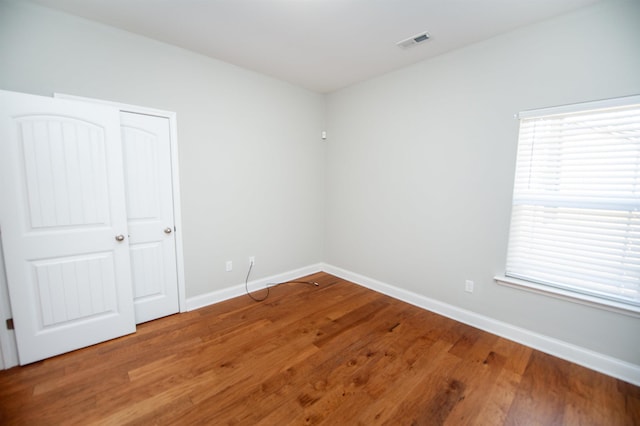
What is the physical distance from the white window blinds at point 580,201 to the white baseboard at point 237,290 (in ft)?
8.70

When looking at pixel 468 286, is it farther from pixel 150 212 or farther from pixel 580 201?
pixel 150 212

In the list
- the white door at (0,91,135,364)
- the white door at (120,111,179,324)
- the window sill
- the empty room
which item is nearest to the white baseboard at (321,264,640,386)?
the empty room

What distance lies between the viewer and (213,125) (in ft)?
9.74

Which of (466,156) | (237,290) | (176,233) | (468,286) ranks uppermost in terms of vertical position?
(466,156)

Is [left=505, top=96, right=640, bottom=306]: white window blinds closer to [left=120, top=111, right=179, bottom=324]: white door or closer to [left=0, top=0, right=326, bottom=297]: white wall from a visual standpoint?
[left=0, top=0, right=326, bottom=297]: white wall

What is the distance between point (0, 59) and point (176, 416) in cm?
287

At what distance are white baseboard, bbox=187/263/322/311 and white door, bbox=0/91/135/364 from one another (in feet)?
2.13

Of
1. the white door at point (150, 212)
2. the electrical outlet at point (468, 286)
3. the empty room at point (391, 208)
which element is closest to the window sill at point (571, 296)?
the empty room at point (391, 208)

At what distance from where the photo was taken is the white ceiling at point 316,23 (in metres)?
2.00

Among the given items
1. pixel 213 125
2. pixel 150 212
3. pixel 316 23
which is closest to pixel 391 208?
pixel 316 23

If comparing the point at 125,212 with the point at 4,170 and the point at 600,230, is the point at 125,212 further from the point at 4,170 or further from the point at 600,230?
the point at 600,230

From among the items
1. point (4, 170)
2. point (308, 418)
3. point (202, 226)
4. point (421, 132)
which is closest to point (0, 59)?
point (4, 170)

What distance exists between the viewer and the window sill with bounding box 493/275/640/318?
75.4 inches

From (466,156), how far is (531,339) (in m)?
1.79
